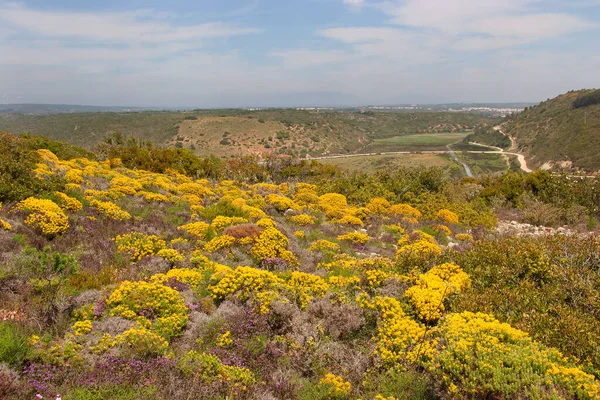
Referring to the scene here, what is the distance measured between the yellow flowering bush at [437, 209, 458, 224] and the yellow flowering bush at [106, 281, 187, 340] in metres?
13.1

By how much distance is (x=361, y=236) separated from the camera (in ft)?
38.2

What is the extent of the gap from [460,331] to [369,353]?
141 cm

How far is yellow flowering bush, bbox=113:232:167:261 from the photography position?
8.30 metres

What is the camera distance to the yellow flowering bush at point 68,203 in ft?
34.3

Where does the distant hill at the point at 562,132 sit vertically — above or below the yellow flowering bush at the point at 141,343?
above

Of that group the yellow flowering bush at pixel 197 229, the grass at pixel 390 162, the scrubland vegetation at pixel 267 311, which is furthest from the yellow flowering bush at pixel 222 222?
the grass at pixel 390 162

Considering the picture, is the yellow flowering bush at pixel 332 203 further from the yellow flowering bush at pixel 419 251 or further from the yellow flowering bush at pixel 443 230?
the yellow flowering bush at pixel 419 251

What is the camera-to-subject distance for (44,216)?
29.3 feet

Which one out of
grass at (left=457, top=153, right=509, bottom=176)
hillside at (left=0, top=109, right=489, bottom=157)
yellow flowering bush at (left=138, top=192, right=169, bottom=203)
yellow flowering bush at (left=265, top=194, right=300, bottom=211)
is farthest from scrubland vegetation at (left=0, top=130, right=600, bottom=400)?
hillside at (left=0, top=109, right=489, bottom=157)

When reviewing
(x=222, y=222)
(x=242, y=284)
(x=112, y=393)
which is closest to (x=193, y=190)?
(x=222, y=222)

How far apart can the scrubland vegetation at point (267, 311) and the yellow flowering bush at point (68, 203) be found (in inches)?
1.8

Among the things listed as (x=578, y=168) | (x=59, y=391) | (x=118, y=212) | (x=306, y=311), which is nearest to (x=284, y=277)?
(x=306, y=311)

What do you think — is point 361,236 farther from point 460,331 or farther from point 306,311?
point 460,331

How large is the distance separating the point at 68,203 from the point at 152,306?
673cm
